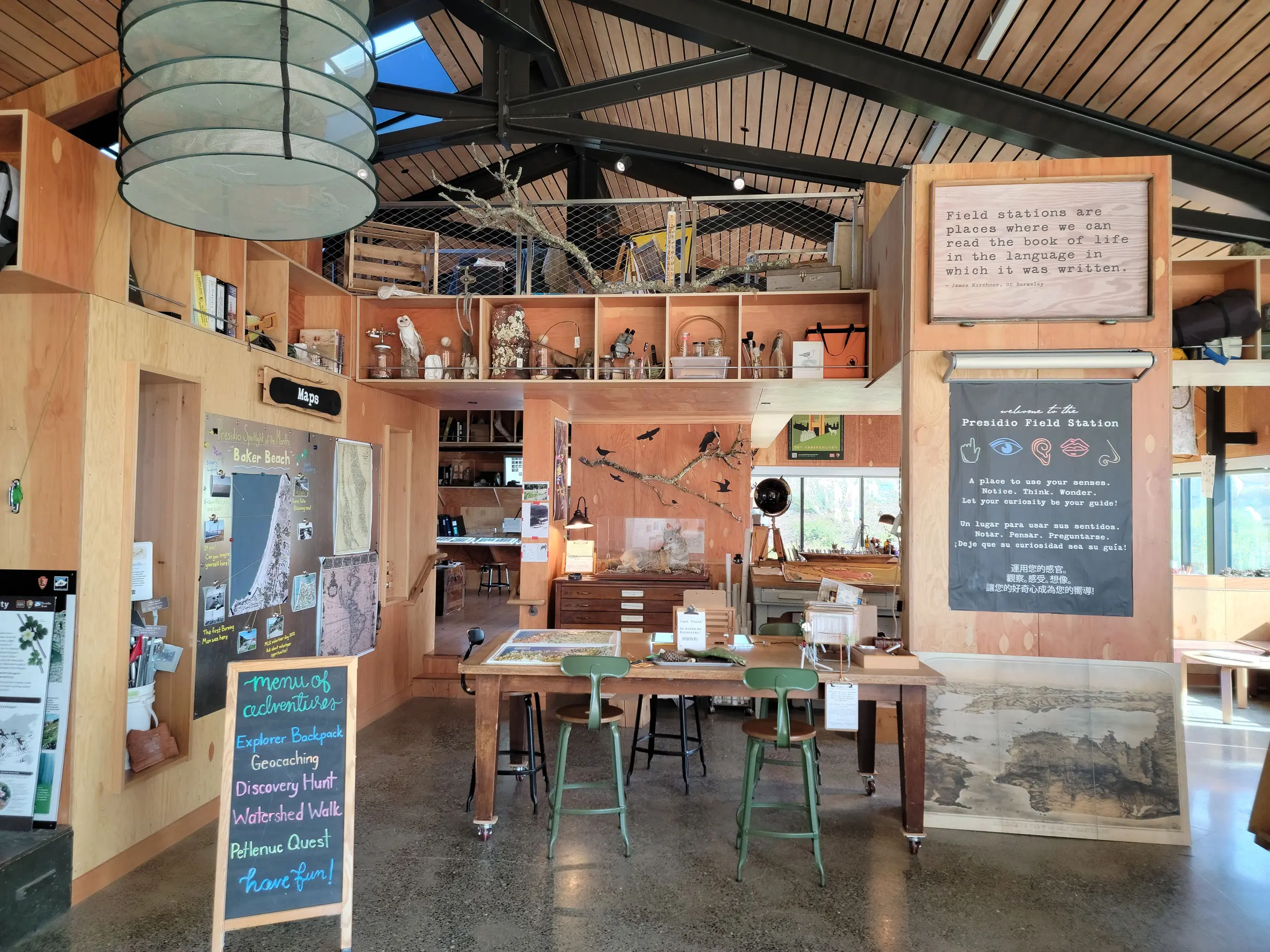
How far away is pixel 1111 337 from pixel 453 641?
6228 millimetres

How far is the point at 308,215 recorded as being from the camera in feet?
8.26

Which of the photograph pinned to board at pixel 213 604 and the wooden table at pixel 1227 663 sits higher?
the photograph pinned to board at pixel 213 604

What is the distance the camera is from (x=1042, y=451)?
3.95 metres

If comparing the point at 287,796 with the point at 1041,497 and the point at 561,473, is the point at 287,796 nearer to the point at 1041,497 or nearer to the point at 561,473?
the point at 1041,497

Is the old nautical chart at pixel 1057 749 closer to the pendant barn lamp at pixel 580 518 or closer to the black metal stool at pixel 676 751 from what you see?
the black metal stool at pixel 676 751

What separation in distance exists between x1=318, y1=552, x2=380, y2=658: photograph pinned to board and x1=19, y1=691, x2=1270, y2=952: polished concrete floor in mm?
1040

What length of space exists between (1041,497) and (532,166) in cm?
595

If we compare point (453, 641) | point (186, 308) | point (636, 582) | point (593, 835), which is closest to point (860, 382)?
point (636, 582)

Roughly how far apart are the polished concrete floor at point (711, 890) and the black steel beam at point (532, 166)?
5.95m

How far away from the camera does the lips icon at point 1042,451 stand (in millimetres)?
3947

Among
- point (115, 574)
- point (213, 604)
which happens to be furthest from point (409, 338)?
point (115, 574)

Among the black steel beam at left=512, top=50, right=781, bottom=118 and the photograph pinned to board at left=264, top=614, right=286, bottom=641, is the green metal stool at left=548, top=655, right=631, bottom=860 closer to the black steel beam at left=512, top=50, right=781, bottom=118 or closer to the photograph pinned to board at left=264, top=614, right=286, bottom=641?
the photograph pinned to board at left=264, top=614, right=286, bottom=641

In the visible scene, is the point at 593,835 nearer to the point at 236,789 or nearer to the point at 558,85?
the point at 236,789

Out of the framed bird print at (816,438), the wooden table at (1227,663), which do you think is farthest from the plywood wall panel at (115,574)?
the framed bird print at (816,438)
